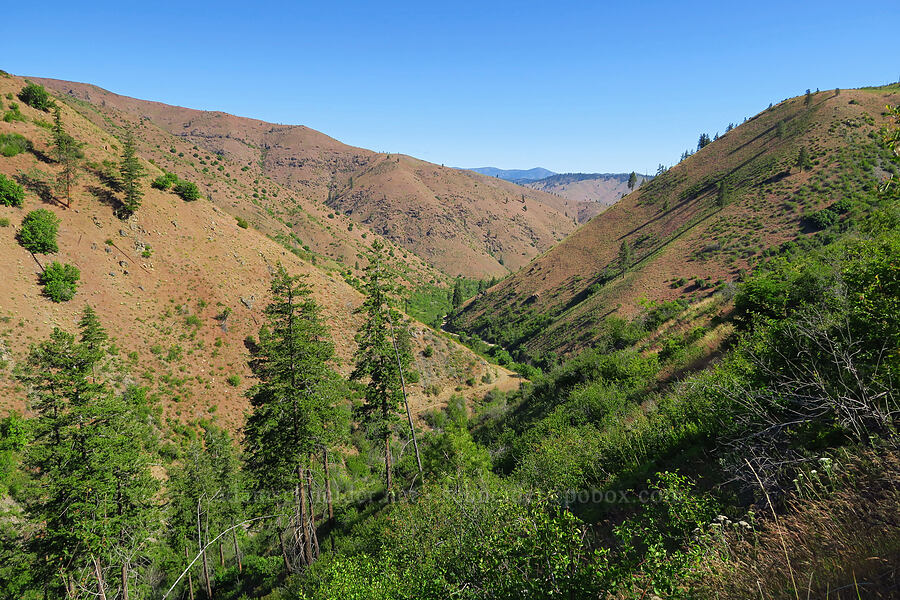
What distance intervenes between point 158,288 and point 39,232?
9.99 m

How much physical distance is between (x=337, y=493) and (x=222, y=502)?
7785 mm

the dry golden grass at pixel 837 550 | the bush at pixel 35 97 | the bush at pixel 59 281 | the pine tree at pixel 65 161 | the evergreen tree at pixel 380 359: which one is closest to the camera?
the dry golden grass at pixel 837 550

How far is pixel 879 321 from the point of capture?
6.28 metres

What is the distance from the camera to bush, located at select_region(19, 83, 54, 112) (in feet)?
148

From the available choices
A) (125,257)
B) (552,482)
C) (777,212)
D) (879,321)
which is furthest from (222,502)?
(777,212)

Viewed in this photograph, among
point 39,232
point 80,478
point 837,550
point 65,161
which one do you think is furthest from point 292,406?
point 65,161

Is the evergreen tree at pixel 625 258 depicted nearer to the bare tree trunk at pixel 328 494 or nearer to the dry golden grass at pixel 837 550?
the bare tree trunk at pixel 328 494

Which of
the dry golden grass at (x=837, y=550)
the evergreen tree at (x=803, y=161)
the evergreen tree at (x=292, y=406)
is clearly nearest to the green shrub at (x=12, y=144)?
the evergreen tree at (x=292, y=406)

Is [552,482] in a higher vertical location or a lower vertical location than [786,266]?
lower

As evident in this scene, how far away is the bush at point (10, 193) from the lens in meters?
33.9

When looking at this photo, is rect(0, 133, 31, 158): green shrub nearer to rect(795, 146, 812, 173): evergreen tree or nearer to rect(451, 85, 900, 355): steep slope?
rect(451, 85, 900, 355): steep slope

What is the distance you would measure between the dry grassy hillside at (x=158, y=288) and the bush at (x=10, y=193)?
25.9 inches

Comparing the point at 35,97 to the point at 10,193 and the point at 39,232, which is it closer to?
the point at 10,193

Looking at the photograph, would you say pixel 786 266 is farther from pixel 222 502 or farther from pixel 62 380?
pixel 222 502
